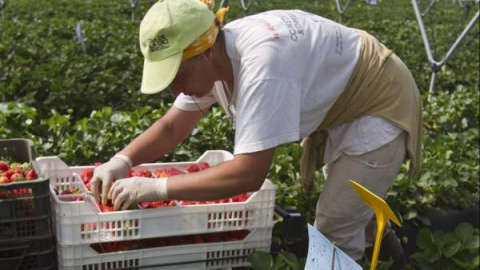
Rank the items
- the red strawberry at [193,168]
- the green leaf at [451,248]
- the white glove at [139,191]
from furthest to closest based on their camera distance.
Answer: the red strawberry at [193,168] → the green leaf at [451,248] → the white glove at [139,191]


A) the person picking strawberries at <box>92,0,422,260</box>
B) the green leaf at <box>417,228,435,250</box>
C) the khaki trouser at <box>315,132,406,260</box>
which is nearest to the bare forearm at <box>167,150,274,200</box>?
the person picking strawberries at <box>92,0,422,260</box>

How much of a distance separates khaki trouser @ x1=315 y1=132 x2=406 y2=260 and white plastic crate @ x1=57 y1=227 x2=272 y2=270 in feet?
1.14

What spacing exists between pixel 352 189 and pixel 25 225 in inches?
54.0

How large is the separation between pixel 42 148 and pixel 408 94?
89.9 inches

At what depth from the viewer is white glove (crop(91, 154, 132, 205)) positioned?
2.67 m

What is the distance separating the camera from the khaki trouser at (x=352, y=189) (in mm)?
2834

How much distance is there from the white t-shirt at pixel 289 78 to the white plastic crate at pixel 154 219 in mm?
371

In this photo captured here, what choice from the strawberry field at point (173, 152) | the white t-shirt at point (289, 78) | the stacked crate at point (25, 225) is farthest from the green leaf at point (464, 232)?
the stacked crate at point (25, 225)

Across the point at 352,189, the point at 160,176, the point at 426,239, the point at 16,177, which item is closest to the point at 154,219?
the point at 160,176

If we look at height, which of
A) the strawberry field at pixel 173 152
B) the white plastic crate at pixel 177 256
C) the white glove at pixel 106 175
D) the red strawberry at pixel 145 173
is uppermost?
the white glove at pixel 106 175

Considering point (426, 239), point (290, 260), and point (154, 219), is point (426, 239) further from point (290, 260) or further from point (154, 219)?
point (154, 219)

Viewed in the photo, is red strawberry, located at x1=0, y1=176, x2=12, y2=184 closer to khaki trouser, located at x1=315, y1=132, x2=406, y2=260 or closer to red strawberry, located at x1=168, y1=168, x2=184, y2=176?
red strawberry, located at x1=168, y1=168, x2=184, y2=176

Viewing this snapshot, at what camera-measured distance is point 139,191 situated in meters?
2.46

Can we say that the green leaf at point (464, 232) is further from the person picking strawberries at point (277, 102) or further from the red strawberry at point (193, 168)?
the red strawberry at point (193, 168)
